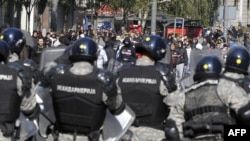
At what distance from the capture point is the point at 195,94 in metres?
7.34

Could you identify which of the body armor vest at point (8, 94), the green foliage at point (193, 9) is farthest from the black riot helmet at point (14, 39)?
the green foliage at point (193, 9)

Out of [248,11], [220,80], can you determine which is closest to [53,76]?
[220,80]

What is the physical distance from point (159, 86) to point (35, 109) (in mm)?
1214

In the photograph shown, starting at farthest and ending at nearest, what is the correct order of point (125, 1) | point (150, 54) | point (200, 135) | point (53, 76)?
point (125, 1), point (150, 54), point (53, 76), point (200, 135)

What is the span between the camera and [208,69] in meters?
7.42

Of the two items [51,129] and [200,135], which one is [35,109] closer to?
[51,129]

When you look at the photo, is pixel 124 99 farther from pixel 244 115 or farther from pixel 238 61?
pixel 244 115

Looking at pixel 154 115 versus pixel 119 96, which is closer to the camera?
pixel 119 96

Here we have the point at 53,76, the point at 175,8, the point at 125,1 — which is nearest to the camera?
the point at 53,76

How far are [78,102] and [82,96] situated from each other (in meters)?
0.08

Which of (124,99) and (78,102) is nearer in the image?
(78,102)

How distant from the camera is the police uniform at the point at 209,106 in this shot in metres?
7.16

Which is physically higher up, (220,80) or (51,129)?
(220,80)

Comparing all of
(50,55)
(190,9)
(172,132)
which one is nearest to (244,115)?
(172,132)
